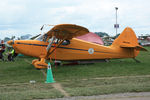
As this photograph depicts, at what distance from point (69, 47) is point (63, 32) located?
1836 millimetres

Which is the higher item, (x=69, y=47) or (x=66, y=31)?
(x=66, y=31)

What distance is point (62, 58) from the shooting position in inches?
522

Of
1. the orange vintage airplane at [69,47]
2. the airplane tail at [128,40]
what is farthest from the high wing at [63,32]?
the airplane tail at [128,40]

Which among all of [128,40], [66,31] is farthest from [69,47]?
[128,40]

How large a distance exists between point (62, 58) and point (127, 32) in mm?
5375

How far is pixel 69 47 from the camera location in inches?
525

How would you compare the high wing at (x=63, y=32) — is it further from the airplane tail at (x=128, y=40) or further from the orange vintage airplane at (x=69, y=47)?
the airplane tail at (x=128, y=40)

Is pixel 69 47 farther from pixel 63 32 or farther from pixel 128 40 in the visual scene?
pixel 128 40

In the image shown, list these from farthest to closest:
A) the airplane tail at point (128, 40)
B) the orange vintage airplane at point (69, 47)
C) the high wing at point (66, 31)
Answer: the airplane tail at point (128, 40), the orange vintage airplane at point (69, 47), the high wing at point (66, 31)

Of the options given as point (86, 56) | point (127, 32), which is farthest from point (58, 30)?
point (127, 32)

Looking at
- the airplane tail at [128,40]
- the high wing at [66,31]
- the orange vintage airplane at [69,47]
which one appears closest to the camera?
the high wing at [66,31]

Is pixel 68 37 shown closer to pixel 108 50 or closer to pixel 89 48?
pixel 89 48

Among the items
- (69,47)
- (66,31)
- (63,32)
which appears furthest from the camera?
(69,47)

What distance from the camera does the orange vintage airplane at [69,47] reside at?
1173 cm
